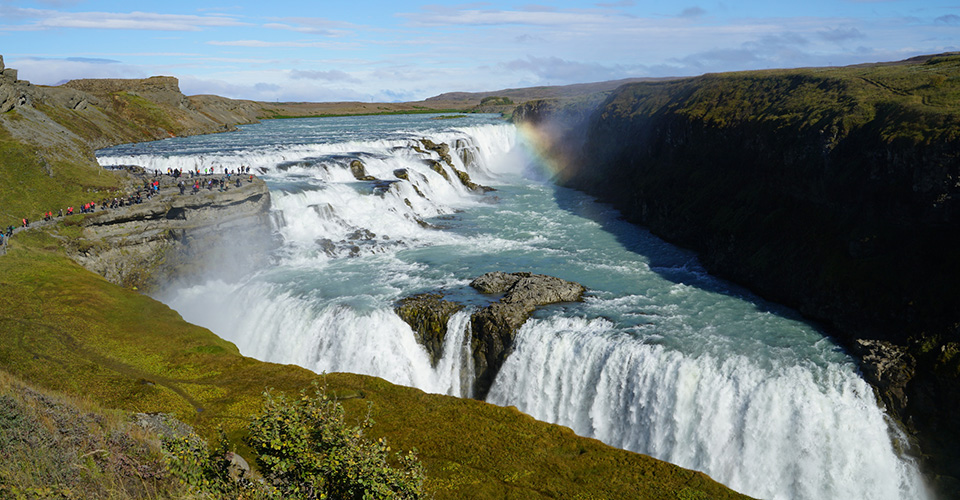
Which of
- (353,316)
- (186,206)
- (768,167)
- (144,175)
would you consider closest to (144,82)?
(144,175)

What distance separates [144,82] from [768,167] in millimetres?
111964

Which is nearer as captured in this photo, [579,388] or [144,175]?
[579,388]

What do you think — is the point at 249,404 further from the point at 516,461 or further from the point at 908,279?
the point at 908,279

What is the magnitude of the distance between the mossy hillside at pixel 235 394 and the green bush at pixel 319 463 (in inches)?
218

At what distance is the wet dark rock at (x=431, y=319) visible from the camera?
92.3 ft

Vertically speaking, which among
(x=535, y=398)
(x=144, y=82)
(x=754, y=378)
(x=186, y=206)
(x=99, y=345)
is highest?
(x=144, y=82)

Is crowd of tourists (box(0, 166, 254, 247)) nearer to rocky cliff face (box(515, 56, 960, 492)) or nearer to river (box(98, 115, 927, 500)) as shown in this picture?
river (box(98, 115, 927, 500))

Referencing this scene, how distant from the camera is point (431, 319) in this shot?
28375 mm

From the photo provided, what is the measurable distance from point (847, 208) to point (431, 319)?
22.8 metres

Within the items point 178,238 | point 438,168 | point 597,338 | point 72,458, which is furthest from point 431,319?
point 438,168

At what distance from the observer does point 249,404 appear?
1925 cm

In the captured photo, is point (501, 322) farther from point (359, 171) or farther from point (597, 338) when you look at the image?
point (359, 171)

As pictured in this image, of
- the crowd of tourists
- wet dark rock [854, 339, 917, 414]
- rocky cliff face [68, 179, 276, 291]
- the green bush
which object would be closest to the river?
wet dark rock [854, 339, 917, 414]

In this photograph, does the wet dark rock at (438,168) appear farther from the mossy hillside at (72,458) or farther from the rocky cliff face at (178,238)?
the mossy hillside at (72,458)
